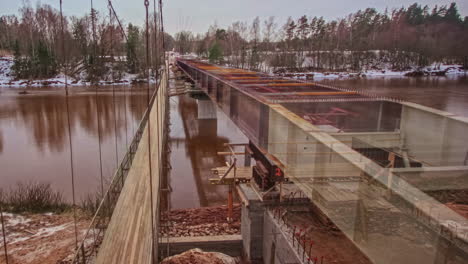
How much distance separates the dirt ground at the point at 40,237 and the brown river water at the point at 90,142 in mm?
2304

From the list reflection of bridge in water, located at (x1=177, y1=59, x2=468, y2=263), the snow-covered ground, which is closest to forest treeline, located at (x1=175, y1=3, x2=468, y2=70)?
the snow-covered ground

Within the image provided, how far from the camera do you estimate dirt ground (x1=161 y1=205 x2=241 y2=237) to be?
33.8ft

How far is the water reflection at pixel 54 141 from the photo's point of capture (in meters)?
14.2

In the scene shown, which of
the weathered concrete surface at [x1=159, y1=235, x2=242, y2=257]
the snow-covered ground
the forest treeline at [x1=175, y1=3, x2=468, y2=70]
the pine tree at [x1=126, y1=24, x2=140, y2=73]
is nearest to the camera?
the weathered concrete surface at [x1=159, y1=235, x2=242, y2=257]

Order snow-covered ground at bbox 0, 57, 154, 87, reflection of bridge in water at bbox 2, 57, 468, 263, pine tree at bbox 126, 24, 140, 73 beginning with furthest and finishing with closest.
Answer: snow-covered ground at bbox 0, 57, 154, 87 → pine tree at bbox 126, 24, 140, 73 → reflection of bridge in water at bbox 2, 57, 468, 263

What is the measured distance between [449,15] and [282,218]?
224 ft

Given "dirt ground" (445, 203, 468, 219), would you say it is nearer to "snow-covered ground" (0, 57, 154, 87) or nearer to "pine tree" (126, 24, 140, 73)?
"pine tree" (126, 24, 140, 73)

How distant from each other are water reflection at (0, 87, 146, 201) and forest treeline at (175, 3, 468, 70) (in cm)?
2977

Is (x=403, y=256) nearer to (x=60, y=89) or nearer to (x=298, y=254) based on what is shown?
(x=298, y=254)

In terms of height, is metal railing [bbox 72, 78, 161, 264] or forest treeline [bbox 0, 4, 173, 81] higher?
forest treeline [bbox 0, 4, 173, 81]

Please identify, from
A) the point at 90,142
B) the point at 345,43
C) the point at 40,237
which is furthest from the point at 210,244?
the point at 345,43

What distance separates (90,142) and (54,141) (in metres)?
2.05

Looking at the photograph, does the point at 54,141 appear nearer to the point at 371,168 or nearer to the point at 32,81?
the point at 371,168

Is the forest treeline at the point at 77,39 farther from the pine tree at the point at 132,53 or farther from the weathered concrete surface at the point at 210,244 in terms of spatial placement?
the weathered concrete surface at the point at 210,244
